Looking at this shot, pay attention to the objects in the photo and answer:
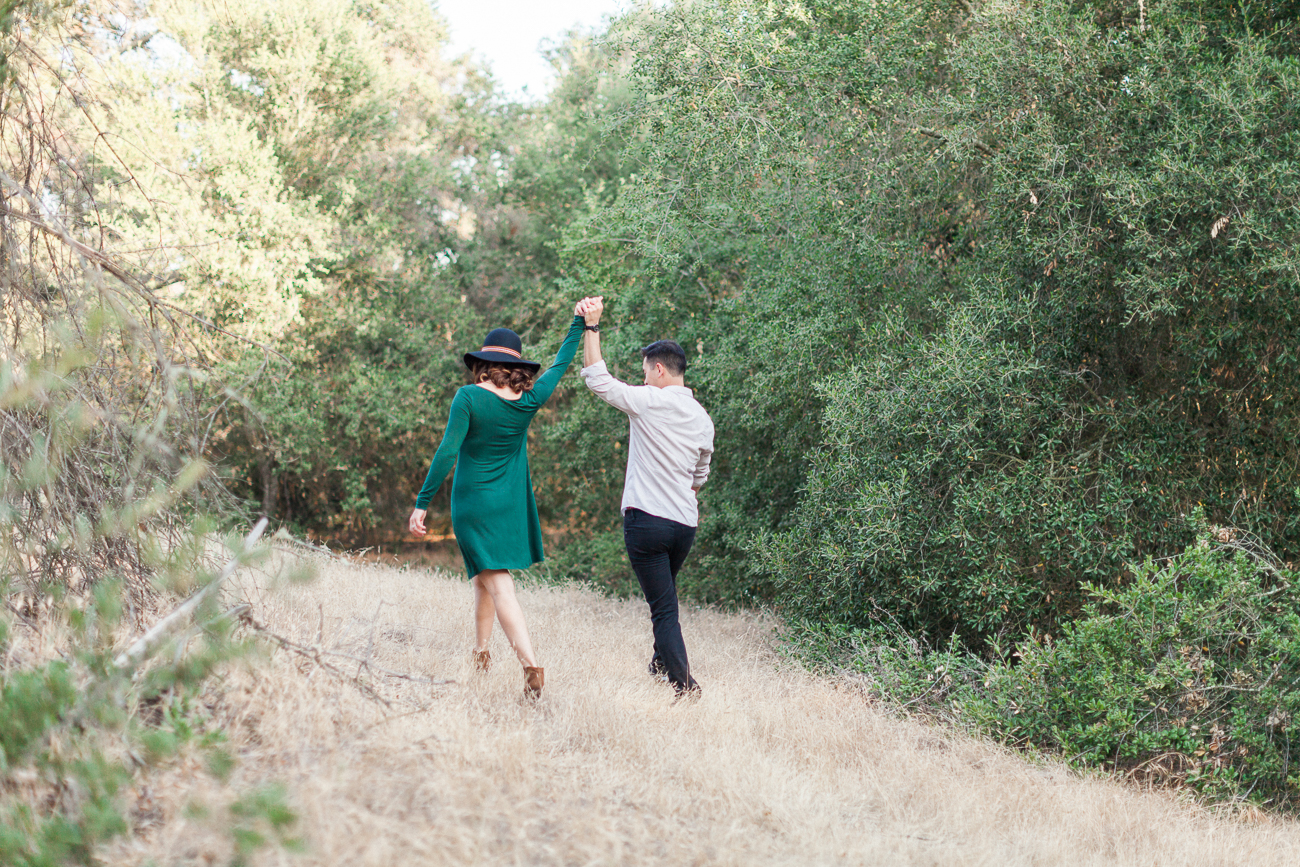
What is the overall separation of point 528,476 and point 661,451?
2.52ft

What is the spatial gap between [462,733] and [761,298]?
665 cm

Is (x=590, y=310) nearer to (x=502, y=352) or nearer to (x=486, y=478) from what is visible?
(x=502, y=352)

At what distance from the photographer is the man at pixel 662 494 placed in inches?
212

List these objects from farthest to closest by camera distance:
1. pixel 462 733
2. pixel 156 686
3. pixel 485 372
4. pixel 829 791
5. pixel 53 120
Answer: pixel 485 372 < pixel 53 120 < pixel 829 791 < pixel 462 733 < pixel 156 686

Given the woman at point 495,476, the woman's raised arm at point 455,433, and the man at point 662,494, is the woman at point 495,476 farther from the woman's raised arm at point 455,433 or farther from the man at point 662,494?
the man at point 662,494

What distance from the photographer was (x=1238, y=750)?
17.6 feet

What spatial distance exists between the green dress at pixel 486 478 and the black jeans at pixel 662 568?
63cm

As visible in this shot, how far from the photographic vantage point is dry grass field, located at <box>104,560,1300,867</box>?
10.1 ft

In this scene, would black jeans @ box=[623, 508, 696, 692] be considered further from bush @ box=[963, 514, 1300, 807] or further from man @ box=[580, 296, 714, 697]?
bush @ box=[963, 514, 1300, 807]

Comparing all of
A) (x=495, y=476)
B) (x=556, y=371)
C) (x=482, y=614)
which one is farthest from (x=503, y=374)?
(x=482, y=614)

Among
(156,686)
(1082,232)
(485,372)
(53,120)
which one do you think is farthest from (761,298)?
(156,686)

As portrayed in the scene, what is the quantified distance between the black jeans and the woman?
60cm

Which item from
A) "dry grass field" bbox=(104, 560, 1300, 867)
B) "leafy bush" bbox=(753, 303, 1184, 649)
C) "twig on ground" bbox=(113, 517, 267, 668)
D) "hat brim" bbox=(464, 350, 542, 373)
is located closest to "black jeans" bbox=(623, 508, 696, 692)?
"dry grass field" bbox=(104, 560, 1300, 867)

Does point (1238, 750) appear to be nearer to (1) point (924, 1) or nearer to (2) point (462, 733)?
(2) point (462, 733)
